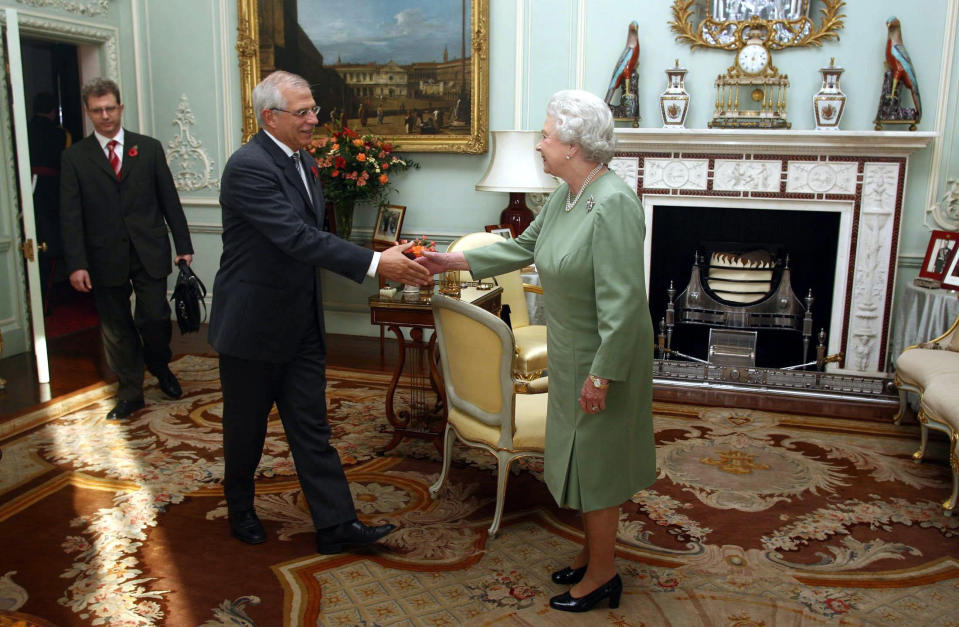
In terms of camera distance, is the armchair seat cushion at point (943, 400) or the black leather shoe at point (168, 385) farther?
the black leather shoe at point (168, 385)

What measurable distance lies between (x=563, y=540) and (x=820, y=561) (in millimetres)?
907

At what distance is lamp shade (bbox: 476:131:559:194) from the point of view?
16.8ft

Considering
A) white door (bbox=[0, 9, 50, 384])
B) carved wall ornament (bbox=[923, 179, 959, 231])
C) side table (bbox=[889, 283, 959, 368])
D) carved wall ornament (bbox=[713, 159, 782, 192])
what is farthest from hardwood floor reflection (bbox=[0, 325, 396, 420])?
carved wall ornament (bbox=[923, 179, 959, 231])

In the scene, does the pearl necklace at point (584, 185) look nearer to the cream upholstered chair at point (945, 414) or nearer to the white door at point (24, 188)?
the cream upholstered chair at point (945, 414)

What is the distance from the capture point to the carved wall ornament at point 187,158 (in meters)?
6.66

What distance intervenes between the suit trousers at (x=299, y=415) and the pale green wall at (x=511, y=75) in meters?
3.38

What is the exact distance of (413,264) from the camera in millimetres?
2883

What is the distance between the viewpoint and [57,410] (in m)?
4.44

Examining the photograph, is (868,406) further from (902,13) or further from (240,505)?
(240,505)

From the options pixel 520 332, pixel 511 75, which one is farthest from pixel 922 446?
pixel 511 75

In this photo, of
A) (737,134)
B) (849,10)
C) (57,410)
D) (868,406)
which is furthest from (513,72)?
(57,410)

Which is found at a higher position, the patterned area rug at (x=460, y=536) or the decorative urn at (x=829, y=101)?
the decorative urn at (x=829, y=101)

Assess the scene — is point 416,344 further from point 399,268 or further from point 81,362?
point 81,362

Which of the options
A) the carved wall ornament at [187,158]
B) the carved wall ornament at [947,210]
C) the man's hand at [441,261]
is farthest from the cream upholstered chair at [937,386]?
the carved wall ornament at [187,158]
